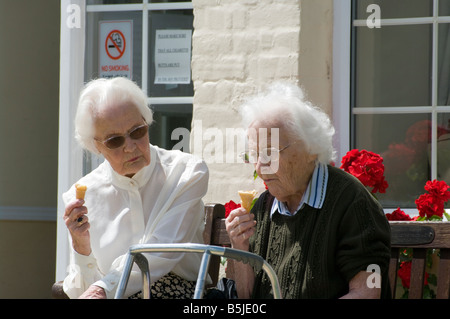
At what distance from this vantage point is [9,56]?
6.32m

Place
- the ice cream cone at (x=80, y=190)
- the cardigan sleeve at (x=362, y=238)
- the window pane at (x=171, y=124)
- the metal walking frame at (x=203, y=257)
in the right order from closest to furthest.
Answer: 1. the metal walking frame at (x=203, y=257)
2. the cardigan sleeve at (x=362, y=238)
3. the ice cream cone at (x=80, y=190)
4. the window pane at (x=171, y=124)

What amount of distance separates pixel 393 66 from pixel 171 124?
131 centimetres

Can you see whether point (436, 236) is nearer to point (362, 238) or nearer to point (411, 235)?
point (411, 235)

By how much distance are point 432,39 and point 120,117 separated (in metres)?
1.81

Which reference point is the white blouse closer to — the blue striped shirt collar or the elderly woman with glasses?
the elderly woman with glasses

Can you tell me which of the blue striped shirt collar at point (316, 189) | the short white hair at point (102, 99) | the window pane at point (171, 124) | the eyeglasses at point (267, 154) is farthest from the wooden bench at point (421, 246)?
the window pane at point (171, 124)

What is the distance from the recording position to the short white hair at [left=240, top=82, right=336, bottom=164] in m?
2.95

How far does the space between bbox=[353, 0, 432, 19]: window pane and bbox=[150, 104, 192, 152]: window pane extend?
43.7 inches

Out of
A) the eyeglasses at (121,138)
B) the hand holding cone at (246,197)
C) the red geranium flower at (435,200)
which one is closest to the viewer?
the hand holding cone at (246,197)

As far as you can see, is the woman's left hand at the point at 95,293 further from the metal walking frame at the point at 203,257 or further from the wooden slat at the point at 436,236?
the wooden slat at the point at 436,236

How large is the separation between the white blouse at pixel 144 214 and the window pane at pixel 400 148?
117cm

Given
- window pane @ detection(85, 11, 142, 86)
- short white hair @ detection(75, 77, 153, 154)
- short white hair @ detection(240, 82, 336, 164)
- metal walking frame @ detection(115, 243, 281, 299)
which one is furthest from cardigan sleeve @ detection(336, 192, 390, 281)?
window pane @ detection(85, 11, 142, 86)

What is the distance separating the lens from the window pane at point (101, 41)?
14.8 feet

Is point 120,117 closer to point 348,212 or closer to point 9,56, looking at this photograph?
point 348,212
